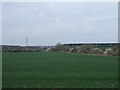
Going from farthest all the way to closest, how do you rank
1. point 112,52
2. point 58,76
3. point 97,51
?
1. point 97,51
2. point 112,52
3. point 58,76

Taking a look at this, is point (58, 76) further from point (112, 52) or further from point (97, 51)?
point (97, 51)

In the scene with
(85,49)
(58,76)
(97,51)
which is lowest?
(97,51)

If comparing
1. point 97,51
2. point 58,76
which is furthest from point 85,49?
point 58,76

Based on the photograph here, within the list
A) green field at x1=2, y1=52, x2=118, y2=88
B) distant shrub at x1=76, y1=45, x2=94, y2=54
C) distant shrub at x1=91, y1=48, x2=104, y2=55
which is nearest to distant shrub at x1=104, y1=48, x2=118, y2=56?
distant shrub at x1=91, y1=48, x2=104, y2=55

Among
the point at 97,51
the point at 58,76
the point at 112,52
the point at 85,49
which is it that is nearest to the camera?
the point at 58,76

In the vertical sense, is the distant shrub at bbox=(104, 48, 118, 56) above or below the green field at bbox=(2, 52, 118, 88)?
below

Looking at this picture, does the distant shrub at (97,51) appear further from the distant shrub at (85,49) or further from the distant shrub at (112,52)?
the distant shrub at (112,52)

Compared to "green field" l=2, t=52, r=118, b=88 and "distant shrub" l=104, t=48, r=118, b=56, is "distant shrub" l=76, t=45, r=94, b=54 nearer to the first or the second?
"distant shrub" l=104, t=48, r=118, b=56

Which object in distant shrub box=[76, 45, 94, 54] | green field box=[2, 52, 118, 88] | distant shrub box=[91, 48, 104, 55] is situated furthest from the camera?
distant shrub box=[76, 45, 94, 54]

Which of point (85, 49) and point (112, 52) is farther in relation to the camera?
point (85, 49)

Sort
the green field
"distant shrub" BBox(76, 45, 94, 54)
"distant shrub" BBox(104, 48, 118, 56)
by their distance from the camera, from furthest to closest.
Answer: "distant shrub" BBox(76, 45, 94, 54) < "distant shrub" BBox(104, 48, 118, 56) < the green field

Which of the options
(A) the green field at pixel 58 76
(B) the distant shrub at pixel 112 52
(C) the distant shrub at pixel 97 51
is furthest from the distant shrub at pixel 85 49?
(A) the green field at pixel 58 76

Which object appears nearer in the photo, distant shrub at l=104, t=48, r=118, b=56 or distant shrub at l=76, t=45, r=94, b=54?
distant shrub at l=104, t=48, r=118, b=56

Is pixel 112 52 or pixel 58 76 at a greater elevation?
pixel 58 76
